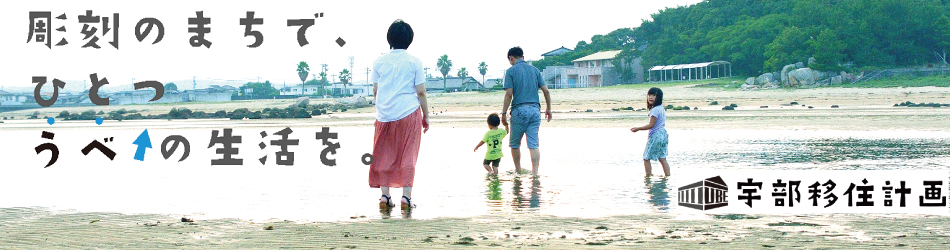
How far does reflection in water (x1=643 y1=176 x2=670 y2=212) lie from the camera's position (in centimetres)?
669

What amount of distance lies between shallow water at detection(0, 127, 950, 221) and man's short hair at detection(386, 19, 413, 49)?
1291 millimetres

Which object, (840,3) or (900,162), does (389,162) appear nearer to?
(900,162)

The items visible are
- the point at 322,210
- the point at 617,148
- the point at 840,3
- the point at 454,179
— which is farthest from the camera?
the point at 840,3

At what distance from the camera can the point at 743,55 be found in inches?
2440

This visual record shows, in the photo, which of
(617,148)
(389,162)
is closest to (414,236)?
(389,162)

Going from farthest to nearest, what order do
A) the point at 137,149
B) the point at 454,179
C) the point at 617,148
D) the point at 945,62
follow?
1. the point at 945,62
2. the point at 137,149
3. the point at 617,148
4. the point at 454,179

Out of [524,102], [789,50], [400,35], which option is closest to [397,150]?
[400,35]

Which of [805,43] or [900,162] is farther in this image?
[805,43]

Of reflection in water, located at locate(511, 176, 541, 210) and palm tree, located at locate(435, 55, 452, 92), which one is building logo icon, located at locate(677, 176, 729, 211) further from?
palm tree, located at locate(435, 55, 452, 92)

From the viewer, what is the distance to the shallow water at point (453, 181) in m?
6.78

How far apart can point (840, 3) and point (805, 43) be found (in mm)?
5185

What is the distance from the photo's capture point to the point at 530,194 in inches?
298

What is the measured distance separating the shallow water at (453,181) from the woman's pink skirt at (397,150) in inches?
10.8

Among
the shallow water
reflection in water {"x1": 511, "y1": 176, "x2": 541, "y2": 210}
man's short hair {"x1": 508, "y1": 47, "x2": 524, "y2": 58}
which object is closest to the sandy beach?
the shallow water
